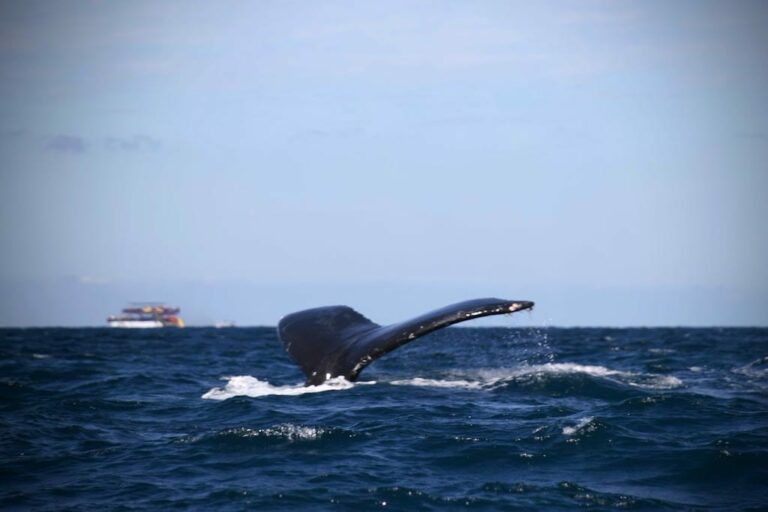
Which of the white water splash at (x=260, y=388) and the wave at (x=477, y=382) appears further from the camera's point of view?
the wave at (x=477, y=382)

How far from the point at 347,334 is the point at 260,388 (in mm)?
3306

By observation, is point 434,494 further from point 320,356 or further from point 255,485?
point 320,356

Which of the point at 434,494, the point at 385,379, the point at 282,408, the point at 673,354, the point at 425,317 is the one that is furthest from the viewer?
the point at 673,354

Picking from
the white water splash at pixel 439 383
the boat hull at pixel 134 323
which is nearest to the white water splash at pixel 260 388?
the white water splash at pixel 439 383

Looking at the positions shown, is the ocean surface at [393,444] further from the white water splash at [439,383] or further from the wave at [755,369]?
the wave at [755,369]

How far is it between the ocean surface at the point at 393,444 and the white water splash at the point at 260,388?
0.05m

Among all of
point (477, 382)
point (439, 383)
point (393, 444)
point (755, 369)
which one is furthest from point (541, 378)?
point (755, 369)

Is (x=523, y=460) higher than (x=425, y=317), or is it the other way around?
(x=425, y=317)

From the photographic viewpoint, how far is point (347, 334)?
1413cm

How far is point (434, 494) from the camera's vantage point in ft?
30.6

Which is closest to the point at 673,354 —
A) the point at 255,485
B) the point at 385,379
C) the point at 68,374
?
the point at 385,379

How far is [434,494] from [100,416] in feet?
21.4

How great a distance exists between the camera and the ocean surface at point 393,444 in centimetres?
933

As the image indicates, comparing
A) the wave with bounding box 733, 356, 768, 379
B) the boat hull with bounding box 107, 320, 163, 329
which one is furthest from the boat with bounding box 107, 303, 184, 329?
the wave with bounding box 733, 356, 768, 379
